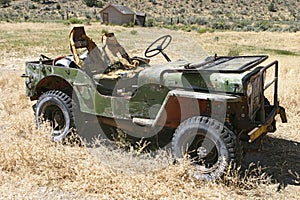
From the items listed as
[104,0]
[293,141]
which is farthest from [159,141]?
[104,0]

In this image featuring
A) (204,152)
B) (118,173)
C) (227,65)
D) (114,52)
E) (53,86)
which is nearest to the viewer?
(204,152)

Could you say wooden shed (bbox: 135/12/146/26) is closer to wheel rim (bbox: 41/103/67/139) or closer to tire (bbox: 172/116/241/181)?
wheel rim (bbox: 41/103/67/139)

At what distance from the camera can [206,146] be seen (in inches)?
188

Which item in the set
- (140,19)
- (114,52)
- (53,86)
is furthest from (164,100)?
(140,19)

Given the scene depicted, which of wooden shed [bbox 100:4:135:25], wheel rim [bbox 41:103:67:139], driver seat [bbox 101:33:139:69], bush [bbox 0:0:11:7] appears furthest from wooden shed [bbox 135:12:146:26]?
wheel rim [bbox 41:103:67:139]

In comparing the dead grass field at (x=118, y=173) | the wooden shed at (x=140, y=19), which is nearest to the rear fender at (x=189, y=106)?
the dead grass field at (x=118, y=173)

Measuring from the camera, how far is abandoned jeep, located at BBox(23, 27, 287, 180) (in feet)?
15.1

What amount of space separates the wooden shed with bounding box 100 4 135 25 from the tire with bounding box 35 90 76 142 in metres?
38.4

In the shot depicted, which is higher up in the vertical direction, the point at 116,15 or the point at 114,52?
the point at 114,52

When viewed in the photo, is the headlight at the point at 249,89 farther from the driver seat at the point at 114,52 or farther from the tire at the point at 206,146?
the driver seat at the point at 114,52

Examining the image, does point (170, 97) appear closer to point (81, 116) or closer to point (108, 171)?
point (108, 171)

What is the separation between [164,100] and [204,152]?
0.81m

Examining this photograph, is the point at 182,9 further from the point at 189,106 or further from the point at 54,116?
the point at 189,106

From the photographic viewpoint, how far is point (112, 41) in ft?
21.7
